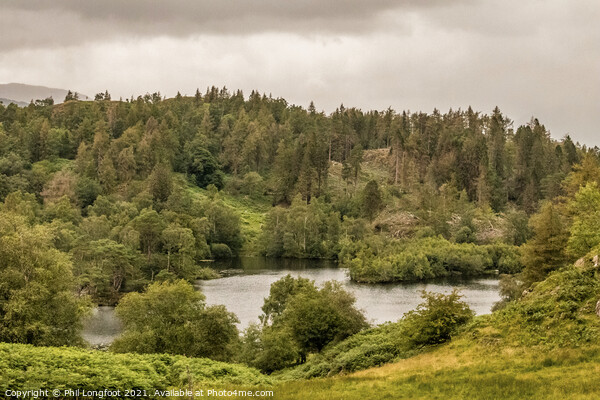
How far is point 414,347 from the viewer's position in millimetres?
39719

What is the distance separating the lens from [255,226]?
162m

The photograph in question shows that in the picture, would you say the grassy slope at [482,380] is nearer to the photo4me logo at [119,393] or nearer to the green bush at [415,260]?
the photo4me logo at [119,393]

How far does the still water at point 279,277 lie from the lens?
255 ft

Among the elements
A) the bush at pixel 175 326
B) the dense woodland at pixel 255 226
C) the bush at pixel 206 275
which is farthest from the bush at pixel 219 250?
the bush at pixel 175 326

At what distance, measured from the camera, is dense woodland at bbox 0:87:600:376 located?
49594 millimetres

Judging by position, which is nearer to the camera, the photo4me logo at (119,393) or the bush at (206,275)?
the photo4me logo at (119,393)

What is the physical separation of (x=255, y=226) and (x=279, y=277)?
53.3 m

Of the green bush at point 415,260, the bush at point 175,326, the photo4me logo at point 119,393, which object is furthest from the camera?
the green bush at point 415,260

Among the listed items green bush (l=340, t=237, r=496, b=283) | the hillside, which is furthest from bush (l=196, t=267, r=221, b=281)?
the hillside

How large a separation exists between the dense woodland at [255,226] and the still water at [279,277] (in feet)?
17.2

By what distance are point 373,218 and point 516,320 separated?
12063 cm

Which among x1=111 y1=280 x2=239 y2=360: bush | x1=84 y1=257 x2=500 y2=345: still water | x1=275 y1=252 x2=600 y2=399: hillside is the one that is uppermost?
x1=275 y1=252 x2=600 y2=399: hillside

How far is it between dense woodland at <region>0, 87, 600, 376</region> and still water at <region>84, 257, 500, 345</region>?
17.2 feet

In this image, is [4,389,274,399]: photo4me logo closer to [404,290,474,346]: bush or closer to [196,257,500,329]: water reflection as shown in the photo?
[404,290,474,346]: bush
